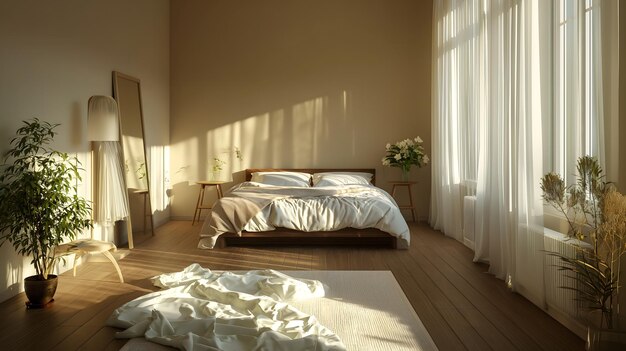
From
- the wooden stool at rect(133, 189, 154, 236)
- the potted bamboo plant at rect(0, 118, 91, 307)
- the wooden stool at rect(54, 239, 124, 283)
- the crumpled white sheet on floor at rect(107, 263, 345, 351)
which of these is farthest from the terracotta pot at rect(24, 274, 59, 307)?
the wooden stool at rect(133, 189, 154, 236)

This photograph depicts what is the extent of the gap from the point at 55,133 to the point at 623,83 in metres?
3.97

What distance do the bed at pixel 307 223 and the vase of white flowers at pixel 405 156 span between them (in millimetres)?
1449

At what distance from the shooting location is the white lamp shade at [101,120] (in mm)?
4867

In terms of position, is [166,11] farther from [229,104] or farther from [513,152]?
[513,152]

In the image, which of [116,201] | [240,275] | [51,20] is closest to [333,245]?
[240,275]

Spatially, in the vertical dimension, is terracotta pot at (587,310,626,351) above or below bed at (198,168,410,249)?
below

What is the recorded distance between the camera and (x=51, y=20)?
4281 mm

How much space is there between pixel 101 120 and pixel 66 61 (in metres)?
0.62

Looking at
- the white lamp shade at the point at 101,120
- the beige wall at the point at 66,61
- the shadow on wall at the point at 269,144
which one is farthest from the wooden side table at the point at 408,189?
the white lamp shade at the point at 101,120

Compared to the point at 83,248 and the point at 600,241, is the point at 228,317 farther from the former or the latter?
the point at 600,241

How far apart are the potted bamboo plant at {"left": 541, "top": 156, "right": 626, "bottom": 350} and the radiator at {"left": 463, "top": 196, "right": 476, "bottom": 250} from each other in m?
2.30

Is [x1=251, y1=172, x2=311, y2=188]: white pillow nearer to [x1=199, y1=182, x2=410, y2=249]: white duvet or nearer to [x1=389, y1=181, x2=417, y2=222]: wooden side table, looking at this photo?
[x1=389, y1=181, x2=417, y2=222]: wooden side table

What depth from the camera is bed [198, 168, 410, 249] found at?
5.41 metres

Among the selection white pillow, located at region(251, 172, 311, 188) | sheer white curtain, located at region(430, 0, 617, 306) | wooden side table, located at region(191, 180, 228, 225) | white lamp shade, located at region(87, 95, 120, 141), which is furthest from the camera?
wooden side table, located at region(191, 180, 228, 225)
